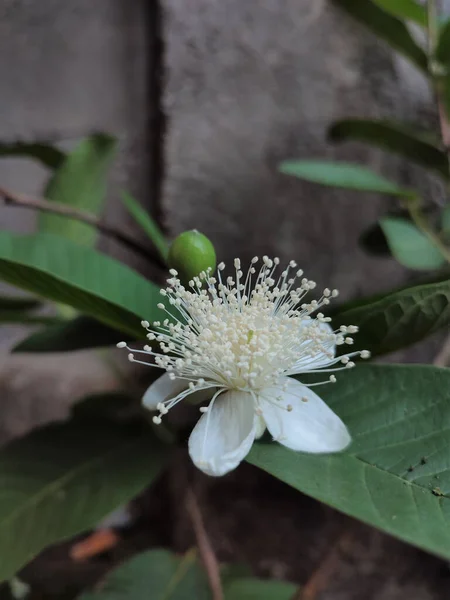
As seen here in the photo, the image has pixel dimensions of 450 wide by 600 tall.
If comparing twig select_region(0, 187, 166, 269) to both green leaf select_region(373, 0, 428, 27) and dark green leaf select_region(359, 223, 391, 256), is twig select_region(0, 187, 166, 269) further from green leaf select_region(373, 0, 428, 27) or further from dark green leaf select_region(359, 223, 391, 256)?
green leaf select_region(373, 0, 428, 27)

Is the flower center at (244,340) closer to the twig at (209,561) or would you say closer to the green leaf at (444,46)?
the twig at (209,561)

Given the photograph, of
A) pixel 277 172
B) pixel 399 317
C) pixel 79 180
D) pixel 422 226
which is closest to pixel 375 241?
pixel 422 226

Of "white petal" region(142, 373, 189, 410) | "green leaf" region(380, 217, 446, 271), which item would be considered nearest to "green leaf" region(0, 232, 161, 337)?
"white petal" region(142, 373, 189, 410)

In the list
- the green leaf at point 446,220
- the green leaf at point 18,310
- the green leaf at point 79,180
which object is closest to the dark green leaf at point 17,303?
the green leaf at point 18,310

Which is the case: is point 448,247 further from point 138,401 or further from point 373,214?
point 138,401

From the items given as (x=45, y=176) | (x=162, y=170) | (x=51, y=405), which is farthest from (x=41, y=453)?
(x=45, y=176)

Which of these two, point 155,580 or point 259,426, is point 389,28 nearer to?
point 259,426
